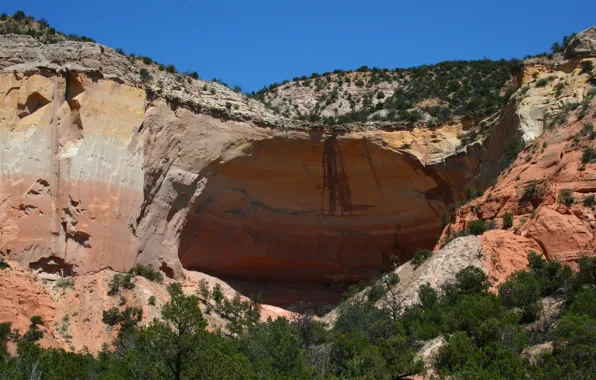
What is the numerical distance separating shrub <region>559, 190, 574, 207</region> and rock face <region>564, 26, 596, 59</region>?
10074 mm

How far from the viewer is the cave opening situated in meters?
43.2

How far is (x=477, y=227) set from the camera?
35562mm

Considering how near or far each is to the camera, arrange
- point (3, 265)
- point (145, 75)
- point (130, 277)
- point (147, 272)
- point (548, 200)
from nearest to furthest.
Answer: point (548, 200)
point (3, 265)
point (130, 277)
point (147, 272)
point (145, 75)

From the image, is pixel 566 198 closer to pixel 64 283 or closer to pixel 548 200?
pixel 548 200

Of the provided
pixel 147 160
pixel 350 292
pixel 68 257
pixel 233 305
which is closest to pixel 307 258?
pixel 350 292

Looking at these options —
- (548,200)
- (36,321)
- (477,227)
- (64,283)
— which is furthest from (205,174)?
(548,200)

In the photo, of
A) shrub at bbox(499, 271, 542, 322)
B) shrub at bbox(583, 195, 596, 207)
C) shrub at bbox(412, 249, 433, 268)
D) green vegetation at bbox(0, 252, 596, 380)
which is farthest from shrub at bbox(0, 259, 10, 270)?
shrub at bbox(583, 195, 596, 207)

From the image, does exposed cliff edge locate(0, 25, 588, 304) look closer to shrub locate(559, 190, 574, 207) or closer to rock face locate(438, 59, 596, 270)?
rock face locate(438, 59, 596, 270)

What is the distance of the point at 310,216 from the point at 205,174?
282 inches

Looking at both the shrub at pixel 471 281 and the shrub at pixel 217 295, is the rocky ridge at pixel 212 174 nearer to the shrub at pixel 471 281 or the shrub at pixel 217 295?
the shrub at pixel 471 281

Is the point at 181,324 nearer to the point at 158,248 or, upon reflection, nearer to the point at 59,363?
the point at 59,363

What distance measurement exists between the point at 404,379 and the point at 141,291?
577 inches

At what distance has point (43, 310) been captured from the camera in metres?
33.7

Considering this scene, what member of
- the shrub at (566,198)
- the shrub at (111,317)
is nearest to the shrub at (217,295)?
the shrub at (111,317)
